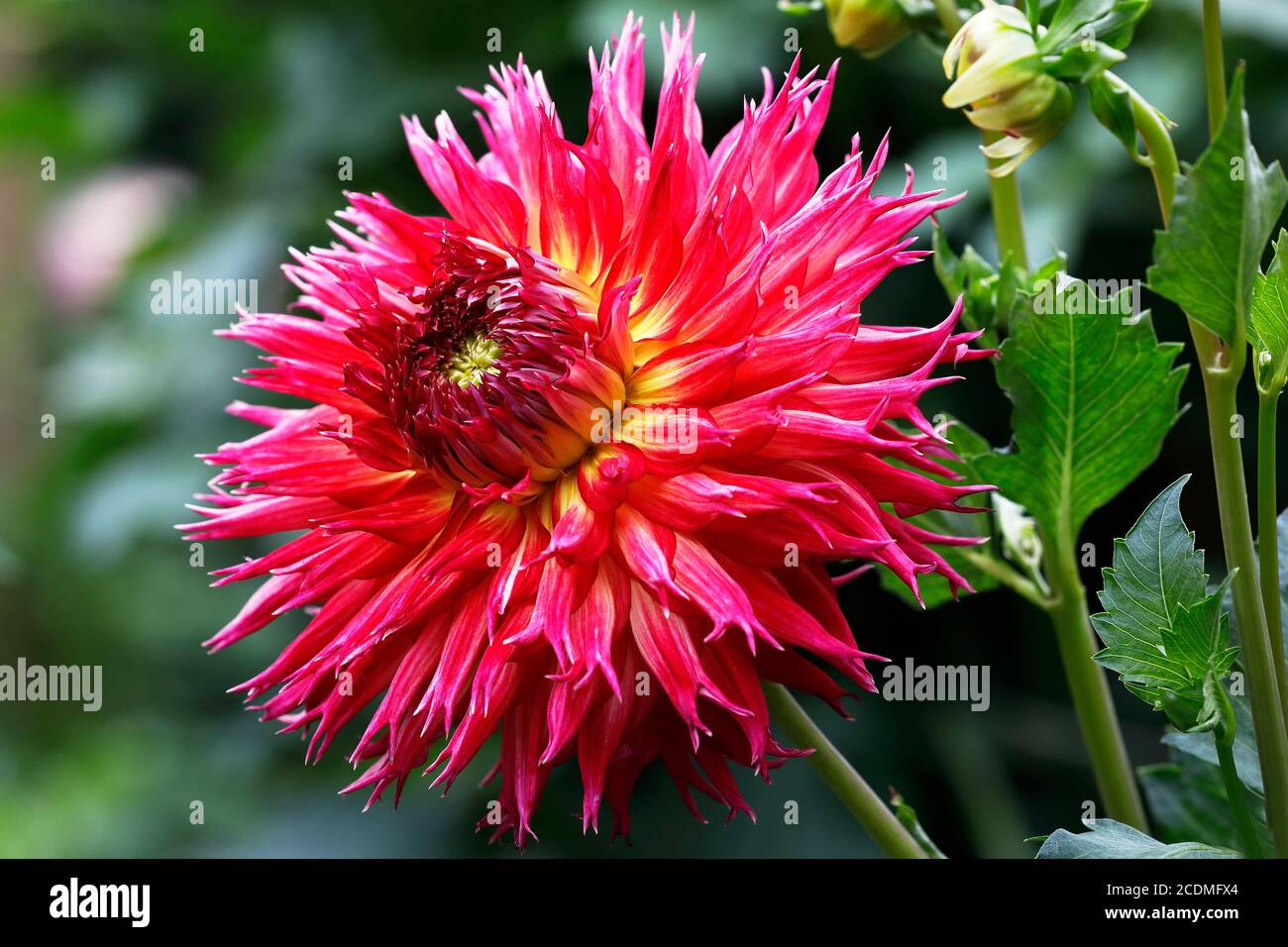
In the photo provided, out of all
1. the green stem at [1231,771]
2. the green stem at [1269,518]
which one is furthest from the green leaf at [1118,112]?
the green stem at [1231,771]

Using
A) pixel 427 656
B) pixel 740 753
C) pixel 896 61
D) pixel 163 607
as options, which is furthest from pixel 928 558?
pixel 163 607

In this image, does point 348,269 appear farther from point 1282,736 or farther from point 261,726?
point 261,726

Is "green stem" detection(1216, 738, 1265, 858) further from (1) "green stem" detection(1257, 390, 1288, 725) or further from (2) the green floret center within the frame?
(2) the green floret center

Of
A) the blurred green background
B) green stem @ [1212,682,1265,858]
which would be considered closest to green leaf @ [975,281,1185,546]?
green stem @ [1212,682,1265,858]

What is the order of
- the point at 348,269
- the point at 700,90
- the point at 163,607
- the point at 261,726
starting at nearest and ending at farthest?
the point at 348,269, the point at 700,90, the point at 261,726, the point at 163,607

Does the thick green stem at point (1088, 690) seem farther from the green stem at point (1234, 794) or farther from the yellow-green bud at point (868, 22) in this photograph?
the yellow-green bud at point (868, 22)

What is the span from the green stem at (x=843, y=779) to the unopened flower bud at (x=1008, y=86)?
0.85 ft

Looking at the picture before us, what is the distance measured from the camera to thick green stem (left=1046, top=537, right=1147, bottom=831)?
0.59m

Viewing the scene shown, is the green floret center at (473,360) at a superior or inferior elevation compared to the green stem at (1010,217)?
inferior

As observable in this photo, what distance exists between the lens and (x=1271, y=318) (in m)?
0.48

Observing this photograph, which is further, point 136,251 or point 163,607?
point 163,607

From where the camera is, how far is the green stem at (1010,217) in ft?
1.98
